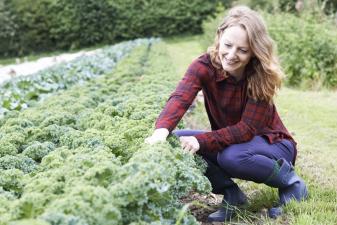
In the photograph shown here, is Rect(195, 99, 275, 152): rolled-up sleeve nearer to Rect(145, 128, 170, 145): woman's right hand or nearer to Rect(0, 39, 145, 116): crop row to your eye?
Rect(145, 128, 170, 145): woman's right hand

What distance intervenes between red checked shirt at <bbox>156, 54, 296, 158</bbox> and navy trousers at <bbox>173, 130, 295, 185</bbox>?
0.05 meters

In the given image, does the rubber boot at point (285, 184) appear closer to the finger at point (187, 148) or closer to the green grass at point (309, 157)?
the green grass at point (309, 157)

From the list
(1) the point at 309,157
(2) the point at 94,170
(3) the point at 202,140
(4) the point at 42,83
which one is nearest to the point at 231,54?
(3) the point at 202,140

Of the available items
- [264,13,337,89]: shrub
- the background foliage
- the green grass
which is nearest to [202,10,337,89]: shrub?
[264,13,337,89]: shrub

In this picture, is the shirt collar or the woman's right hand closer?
the woman's right hand

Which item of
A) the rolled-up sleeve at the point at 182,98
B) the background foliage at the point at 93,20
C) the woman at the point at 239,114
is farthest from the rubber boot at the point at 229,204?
the background foliage at the point at 93,20

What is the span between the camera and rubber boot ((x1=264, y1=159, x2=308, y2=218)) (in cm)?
360

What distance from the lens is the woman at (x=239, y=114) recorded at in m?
3.50

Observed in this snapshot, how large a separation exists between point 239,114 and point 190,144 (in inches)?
17.9

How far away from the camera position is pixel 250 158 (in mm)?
3510

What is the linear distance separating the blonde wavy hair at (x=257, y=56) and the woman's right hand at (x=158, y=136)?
23.3 inches

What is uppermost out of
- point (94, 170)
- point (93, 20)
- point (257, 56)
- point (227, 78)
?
point (257, 56)

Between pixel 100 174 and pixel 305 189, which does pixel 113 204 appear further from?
pixel 305 189

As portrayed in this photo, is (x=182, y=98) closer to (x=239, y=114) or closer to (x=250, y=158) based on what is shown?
(x=239, y=114)
